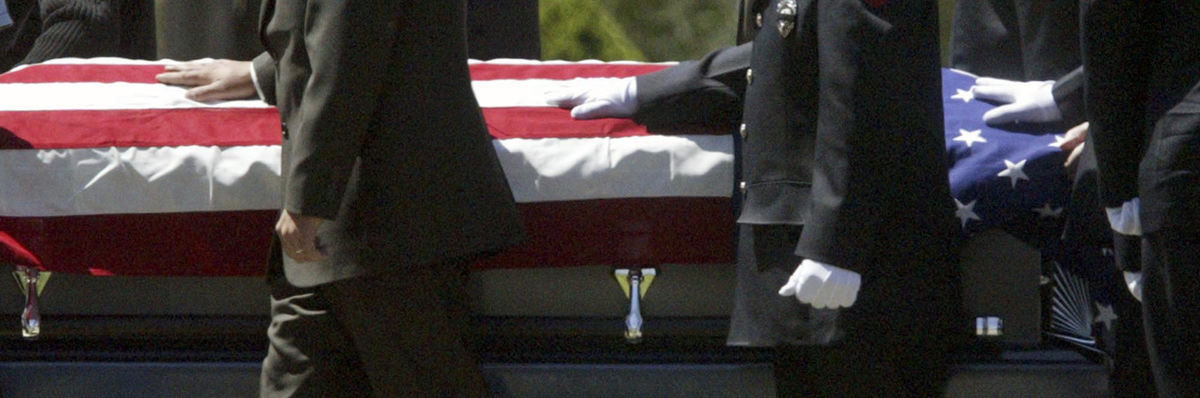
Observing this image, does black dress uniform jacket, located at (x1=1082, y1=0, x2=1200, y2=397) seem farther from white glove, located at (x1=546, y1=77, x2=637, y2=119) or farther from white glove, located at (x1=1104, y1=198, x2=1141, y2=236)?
white glove, located at (x1=546, y1=77, x2=637, y2=119)

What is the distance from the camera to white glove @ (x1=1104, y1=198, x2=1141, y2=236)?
2.36 m

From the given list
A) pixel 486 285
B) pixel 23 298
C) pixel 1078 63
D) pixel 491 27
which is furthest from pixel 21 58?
pixel 1078 63

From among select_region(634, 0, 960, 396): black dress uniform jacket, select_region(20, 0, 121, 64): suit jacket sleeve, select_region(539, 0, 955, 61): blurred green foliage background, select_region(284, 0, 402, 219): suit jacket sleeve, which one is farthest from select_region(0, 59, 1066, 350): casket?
select_region(539, 0, 955, 61): blurred green foliage background

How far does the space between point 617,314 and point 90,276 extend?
1.06 metres

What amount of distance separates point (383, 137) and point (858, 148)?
77cm

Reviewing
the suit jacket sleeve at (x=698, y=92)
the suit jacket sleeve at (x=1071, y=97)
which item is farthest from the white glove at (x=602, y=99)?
the suit jacket sleeve at (x=1071, y=97)

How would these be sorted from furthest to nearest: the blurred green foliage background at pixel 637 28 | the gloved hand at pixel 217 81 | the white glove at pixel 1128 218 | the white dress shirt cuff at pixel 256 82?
the blurred green foliage background at pixel 637 28, the gloved hand at pixel 217 81, the white dress shirt cuff at pixel 256 82, the white glove at pixel 1128 218

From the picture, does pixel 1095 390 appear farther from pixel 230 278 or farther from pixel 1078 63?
pixel 230 278

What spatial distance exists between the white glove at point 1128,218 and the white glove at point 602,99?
949 millimetres

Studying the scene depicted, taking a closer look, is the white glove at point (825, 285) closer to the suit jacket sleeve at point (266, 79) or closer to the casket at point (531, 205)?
the casket at point (531, 205)

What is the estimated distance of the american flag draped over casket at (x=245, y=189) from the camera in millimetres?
2893

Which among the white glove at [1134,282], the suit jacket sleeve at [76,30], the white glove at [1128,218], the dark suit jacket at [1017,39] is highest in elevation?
the suit jacket sleeve at [76,30]

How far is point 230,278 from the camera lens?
3006 mm

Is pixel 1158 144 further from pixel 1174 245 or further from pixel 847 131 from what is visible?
pixel 847 131
